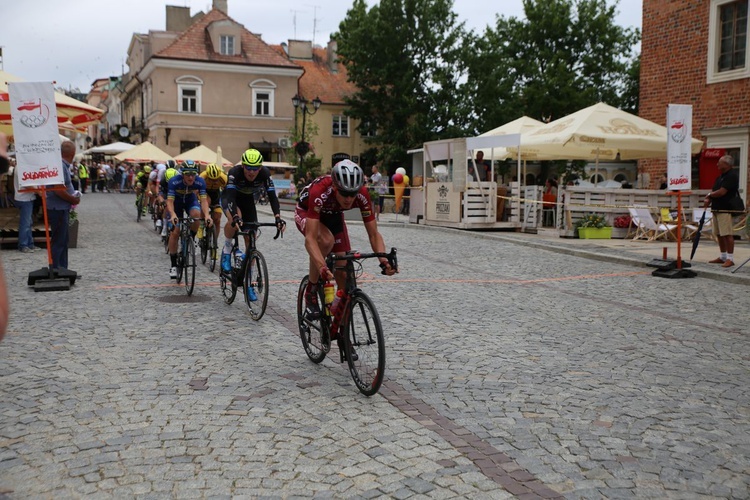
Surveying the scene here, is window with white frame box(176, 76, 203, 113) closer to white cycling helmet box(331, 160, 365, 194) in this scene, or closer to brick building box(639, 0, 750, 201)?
brick building box(639, 0, 750, 201)

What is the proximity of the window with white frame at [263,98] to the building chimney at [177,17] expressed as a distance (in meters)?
11.4

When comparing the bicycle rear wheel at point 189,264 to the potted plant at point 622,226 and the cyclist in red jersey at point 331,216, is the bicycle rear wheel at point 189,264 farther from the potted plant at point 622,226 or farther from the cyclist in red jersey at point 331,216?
the potted plant at point 622,226

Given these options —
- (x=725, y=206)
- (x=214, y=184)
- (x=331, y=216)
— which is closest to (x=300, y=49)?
(x=214, y=184)

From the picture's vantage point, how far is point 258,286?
8602 mm

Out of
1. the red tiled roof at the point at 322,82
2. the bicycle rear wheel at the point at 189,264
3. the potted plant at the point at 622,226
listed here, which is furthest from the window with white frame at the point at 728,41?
the red tiled roof at the point at 322,82

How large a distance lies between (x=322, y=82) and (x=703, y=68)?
132 ft

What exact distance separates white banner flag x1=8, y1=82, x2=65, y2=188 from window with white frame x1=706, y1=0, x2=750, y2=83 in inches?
691

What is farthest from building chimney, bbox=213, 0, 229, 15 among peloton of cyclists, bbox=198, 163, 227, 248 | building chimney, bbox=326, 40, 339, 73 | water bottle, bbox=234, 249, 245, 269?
water bottle, bbox=234, 249, 245, 269

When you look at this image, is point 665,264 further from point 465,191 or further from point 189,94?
point 189,94

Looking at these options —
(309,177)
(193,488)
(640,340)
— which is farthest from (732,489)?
(309,177)

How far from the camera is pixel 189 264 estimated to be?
396 inches

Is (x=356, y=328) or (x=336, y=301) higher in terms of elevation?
(x=336, y=301)

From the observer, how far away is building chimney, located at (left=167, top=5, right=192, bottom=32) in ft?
198

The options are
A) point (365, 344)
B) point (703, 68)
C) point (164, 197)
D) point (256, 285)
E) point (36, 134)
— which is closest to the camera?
point (365, 344)
